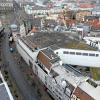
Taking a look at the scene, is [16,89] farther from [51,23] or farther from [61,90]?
[51,23]

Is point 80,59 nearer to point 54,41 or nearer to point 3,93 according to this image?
point 54,41

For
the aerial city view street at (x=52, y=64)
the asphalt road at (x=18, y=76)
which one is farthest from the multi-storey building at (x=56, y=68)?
the asphalt road at (x=18, y=76)

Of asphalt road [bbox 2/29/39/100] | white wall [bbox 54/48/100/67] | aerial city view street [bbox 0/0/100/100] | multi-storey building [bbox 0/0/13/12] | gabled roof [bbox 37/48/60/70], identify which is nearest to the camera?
aerial city view street [bbox 0/0/100/100]

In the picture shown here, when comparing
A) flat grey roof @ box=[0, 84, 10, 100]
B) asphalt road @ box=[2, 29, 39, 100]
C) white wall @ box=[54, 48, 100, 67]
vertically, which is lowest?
asphalt road @ box=[2, 29, 39, 100]

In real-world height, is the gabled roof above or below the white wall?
above

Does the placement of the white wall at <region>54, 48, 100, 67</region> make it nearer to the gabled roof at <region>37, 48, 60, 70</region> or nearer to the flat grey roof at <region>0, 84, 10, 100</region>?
the gabled roof at <region>37, 48, 60, 70</region>

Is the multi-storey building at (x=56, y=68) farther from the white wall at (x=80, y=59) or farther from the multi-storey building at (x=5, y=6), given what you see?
the multi-storey building at (x=5, y=6)

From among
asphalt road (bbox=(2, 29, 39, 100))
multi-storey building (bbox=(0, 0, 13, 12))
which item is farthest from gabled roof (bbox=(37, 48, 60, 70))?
multi-storey building (bbox=(0, 0, 13, 12))
